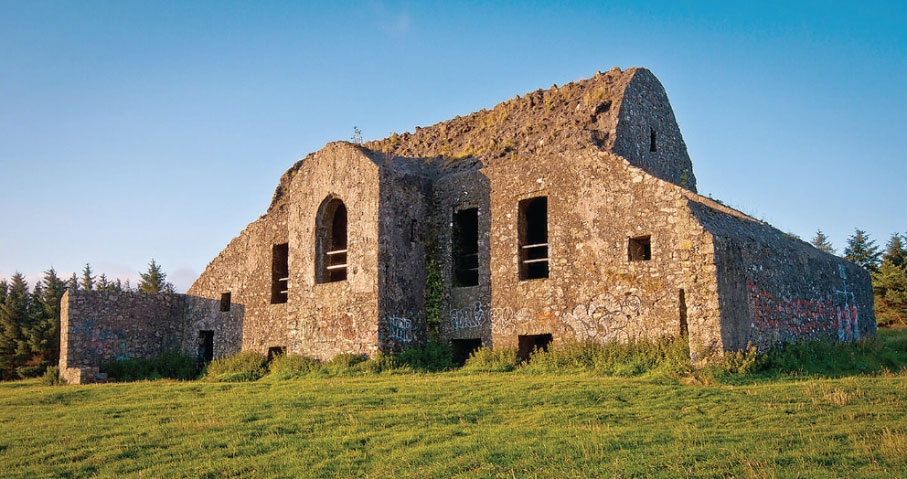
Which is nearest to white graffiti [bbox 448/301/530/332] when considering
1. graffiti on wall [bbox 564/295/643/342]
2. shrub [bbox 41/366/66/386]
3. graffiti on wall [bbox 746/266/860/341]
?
graffiti on wall [bbox 564/295/643/342]

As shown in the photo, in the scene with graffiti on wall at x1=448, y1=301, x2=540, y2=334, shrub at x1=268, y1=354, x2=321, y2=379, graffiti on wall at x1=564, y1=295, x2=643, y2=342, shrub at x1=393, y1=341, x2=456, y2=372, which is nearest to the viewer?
graffiti on wall at x1=564, y1=295, x2=643, y2=342

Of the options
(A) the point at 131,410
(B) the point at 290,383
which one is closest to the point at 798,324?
(B) the point at 290,383

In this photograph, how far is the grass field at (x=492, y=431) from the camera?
8.07 metres

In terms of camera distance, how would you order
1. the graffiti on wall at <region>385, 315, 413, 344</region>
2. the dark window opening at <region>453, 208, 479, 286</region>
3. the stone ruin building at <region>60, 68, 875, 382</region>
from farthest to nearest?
1. the dark window opening at <region>453, 208, 479, 286</region>
2. the graffiti on wall at <region>385, 315, 413, 344</region>
3. the stone ruin building at <region>60, 68, 875, 382</region>

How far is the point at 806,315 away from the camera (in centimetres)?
1725

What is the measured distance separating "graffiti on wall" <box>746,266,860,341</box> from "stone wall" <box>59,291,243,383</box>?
612 inches

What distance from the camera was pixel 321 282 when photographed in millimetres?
20078

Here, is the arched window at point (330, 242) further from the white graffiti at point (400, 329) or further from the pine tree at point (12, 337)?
the pine tree at point (12, 337)

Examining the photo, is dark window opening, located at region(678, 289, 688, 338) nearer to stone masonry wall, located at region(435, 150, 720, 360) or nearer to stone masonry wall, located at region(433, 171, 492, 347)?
stone masonry wall, located at region(435, 150, 720, 360)

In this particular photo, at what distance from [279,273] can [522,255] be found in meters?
8.98

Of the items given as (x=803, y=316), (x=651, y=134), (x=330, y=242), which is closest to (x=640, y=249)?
(x=803, y=316)

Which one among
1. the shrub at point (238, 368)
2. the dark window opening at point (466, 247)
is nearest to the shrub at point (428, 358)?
the dark window opening at point (466, 247)

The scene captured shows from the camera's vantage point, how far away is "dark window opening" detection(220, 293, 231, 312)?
24.2 meters

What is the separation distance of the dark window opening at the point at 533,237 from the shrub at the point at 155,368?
462 inches
